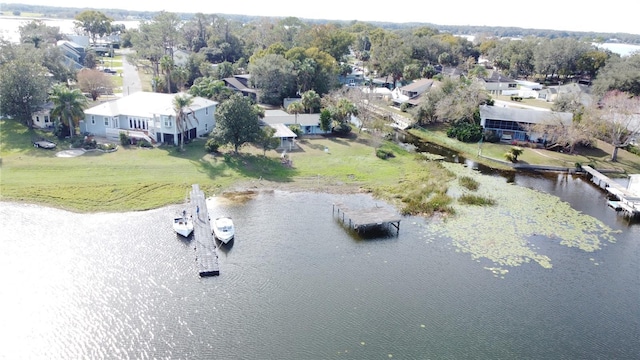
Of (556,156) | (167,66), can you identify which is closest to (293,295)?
(556,156)

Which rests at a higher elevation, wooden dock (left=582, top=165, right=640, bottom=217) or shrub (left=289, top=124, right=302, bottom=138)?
shrub (left=289, top=124, right=302, bottom=138)

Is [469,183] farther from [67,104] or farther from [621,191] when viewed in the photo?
[67,104]

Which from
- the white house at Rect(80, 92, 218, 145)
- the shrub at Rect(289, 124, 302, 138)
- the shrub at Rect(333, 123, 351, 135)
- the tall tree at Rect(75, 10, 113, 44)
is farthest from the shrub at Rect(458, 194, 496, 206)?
the tall tree at Rect(75, 10, 113, 44)

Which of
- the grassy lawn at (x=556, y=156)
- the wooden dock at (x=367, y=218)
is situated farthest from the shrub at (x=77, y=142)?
the grassy lawn at (x=556, y=156)

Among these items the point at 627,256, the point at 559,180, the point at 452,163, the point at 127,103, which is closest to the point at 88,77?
the point at 127,103

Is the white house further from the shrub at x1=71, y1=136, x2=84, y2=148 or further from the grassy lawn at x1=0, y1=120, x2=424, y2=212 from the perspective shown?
the shrub at x1=71, y1=136, x2=84, y2=148
